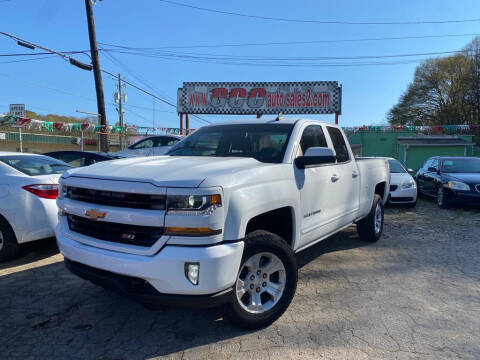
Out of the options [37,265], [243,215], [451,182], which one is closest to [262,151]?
[243,215]

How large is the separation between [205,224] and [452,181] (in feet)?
27.4

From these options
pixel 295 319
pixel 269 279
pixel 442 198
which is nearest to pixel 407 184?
pixel 442 198

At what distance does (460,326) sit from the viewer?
3006 mm

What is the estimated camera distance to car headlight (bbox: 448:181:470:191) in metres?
8.32

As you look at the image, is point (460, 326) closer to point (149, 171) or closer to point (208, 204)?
point (208, 204)

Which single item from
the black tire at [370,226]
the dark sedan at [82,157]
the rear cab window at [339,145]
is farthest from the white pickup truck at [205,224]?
the dark sedan at [82,157]

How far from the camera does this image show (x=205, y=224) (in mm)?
2348

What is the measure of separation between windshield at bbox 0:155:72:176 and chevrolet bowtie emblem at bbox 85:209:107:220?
2.50 m

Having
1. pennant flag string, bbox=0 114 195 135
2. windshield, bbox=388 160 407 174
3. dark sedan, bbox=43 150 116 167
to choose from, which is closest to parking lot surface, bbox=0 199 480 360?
dark sedan, bbox=43 150 116 167

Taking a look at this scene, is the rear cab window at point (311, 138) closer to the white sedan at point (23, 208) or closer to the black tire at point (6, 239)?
the white sedan at point (23, 208)

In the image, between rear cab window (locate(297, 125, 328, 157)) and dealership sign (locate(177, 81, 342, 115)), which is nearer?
rear cab window (locate(297, 125, 328, 157))

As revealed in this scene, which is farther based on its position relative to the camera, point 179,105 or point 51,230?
point 179,105

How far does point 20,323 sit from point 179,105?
14725 mm

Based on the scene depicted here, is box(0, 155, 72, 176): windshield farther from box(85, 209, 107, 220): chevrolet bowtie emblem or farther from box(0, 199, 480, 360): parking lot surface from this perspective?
box(85, 209, 107, 220): chevrolet bowtie emblem
